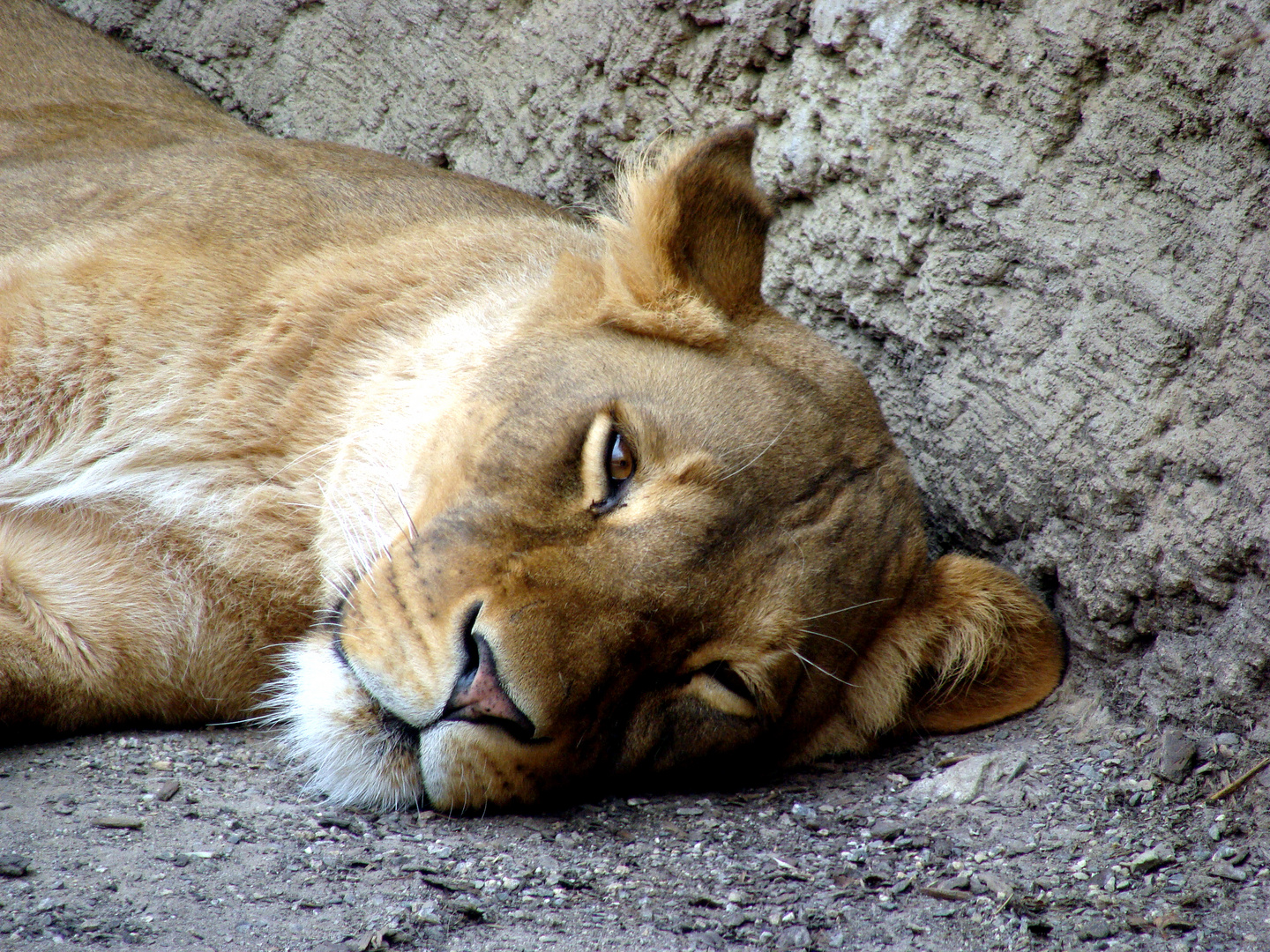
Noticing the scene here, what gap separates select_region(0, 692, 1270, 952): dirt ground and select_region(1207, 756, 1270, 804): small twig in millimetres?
22

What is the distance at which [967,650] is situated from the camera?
10.4 ft

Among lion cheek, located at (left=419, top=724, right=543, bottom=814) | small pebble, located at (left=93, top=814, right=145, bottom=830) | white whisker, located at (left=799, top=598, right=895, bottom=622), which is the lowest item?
small pebble, located at (left=93, top=814, right=145, bottom=830)

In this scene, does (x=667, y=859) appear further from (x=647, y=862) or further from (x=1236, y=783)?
(x=1236, y=783)

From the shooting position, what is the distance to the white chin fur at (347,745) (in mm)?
2531

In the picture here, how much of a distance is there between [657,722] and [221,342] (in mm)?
1454

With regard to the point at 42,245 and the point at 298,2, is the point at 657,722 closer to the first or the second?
the point at 42,245

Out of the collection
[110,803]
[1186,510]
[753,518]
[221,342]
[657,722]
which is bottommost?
[110,803]

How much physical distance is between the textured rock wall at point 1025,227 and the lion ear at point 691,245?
0.69 m

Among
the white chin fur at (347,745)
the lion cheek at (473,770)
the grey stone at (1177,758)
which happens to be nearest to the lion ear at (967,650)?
the grey stone at (1177,758)

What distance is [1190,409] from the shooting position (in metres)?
2.84

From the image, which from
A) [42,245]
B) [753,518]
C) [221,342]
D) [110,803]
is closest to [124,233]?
[42,245]

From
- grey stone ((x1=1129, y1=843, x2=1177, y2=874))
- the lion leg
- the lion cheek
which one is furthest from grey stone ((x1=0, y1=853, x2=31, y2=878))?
grey stone ((x1=1129, y1=843, x2=1177, y2=874))

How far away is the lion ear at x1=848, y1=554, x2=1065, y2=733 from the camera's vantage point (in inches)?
124

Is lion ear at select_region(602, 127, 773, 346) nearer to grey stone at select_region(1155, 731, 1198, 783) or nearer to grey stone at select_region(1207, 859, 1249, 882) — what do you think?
grey stone at select_region(1155, 731, 1198, 783)
